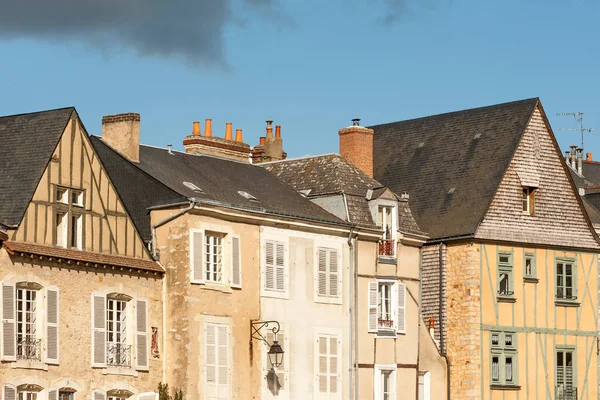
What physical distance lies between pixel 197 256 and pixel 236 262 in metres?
1.48

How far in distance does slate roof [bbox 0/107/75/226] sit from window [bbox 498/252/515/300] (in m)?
15.6

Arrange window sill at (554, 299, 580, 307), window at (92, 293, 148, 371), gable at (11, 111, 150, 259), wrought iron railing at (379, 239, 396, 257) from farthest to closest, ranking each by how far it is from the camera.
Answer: window sill at (554, 299, 580, 307), wrought iron railing at (379, 239, 396, 257), window at (92, 293, 148, 371), gable at (11, 111, 150, 259)

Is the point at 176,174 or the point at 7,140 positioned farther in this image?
the point at 176,174

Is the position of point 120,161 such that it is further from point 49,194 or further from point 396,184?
point 396,184

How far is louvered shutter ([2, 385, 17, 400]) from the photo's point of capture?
35.6 m

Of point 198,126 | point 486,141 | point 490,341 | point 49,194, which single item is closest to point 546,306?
point 490,341

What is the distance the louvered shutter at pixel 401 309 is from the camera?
46216 mm

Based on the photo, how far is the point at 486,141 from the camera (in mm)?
50812

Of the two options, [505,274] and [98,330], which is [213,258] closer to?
[98,330]

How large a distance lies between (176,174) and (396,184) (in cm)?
1085

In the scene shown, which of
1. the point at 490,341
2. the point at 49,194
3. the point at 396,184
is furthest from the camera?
the point at 396,184

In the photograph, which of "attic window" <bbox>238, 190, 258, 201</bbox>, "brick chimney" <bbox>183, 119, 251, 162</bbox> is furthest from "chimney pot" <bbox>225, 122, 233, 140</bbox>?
"attic window" <bbox>238, 190, 258, 201</bbox>

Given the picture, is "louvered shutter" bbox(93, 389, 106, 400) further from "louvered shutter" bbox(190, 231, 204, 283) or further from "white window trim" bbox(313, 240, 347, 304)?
"white window trim" bbox(313, 240, 347, 304)

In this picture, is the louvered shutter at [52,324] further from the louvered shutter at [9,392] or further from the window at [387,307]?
the window at [387,307]
